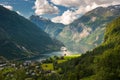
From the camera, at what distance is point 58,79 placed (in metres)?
154

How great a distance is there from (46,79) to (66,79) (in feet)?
114

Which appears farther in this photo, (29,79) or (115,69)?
(29,79)

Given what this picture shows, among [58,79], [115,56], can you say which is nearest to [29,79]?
[58,79]

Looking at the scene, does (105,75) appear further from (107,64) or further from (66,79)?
(66,79)

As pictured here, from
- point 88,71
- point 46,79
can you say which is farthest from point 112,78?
point 46,79

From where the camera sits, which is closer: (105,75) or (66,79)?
(105,75)

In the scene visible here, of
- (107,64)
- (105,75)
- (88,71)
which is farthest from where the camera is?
(88,71)

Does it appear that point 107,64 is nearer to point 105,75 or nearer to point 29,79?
point 105,75

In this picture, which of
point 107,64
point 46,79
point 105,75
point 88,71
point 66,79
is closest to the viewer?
point 105,75

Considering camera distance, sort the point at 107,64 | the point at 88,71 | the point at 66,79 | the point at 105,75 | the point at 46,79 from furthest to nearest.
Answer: the point at 46,79, the point at 88,71, the point at 66,79, the point at 107,64, the point at 105,75

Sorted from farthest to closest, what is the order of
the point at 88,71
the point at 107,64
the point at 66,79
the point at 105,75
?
the point at 88,71, the point at 66,79, the point at 107,64, the point at 105,75

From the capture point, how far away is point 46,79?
169m

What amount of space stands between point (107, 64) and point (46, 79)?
88.3 m

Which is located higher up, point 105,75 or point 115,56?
point 115,56
